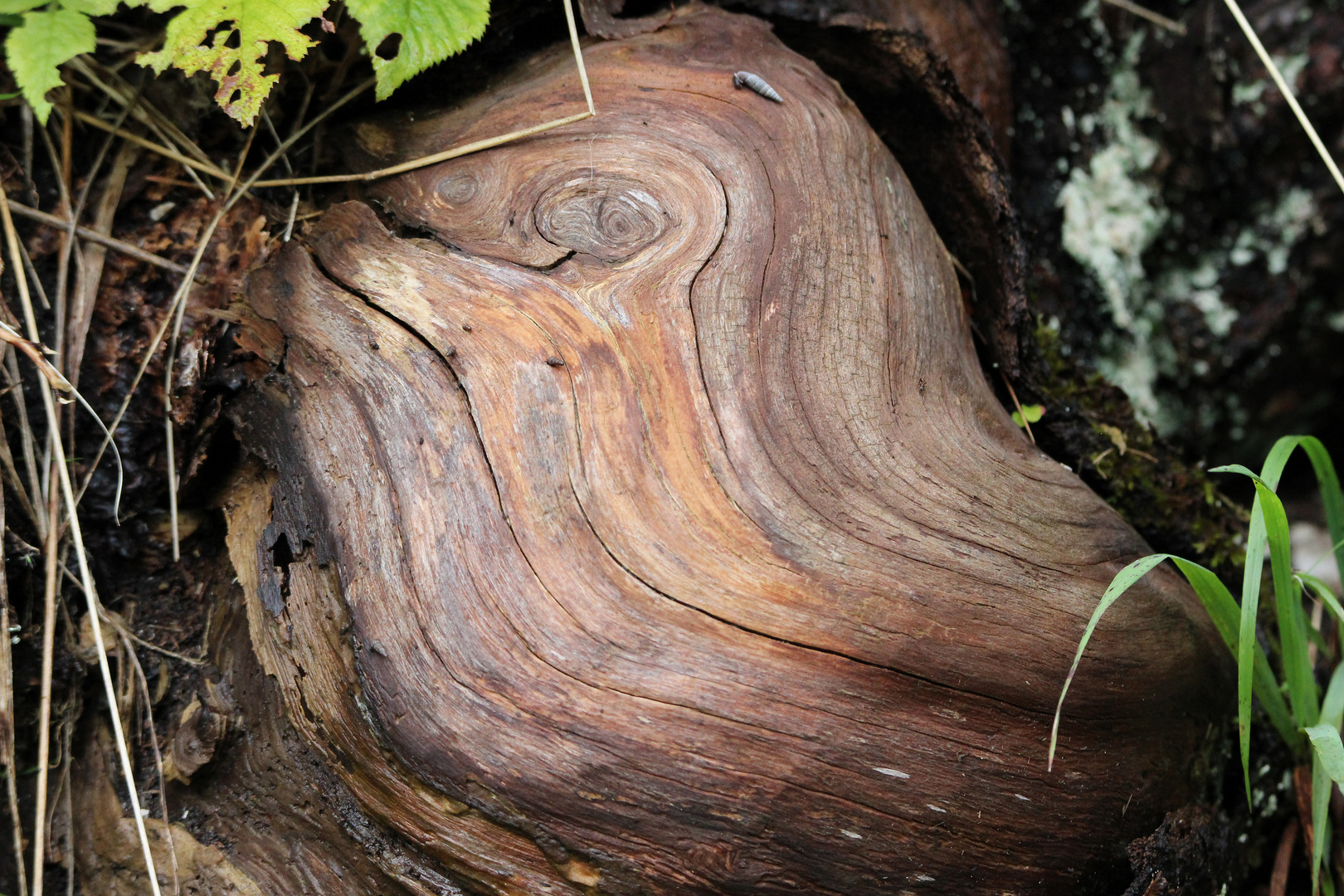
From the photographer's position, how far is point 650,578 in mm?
1457

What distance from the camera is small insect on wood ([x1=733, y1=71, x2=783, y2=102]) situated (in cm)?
198

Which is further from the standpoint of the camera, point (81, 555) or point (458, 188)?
point (458, 188)

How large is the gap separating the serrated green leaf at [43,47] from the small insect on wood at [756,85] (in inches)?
51.5

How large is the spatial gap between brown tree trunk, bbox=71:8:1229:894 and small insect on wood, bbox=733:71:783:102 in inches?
5.6

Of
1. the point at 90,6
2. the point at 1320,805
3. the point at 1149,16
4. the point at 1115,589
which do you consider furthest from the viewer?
the point at 1149,16

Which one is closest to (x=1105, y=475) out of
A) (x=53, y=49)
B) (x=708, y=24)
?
(x=708, y=24)

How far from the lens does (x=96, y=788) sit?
5.58 ft

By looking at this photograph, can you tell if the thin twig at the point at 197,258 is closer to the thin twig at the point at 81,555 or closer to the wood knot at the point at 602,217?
the thin twig at the point at 81,555

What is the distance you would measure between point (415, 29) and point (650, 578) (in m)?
1.19

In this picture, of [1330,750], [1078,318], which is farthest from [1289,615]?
[1078,318]

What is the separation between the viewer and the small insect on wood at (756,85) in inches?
77.9

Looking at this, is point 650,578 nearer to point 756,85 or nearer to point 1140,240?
point 756,85

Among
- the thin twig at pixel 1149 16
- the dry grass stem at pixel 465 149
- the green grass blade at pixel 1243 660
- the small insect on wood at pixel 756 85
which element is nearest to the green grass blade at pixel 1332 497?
the green grass blade at pixel 1243 660

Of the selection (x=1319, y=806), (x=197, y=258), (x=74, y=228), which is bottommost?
(x=1319, y=806)
